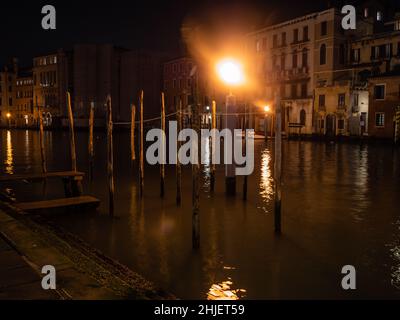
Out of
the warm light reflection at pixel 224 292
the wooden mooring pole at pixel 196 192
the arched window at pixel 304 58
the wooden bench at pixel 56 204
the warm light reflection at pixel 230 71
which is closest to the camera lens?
the warm light reflection at pixel 224 292

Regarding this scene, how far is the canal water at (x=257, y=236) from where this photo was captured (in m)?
6.61

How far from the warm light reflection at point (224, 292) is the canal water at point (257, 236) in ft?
0.05

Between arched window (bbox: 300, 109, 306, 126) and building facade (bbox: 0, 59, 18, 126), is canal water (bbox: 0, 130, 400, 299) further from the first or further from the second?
building facade (bbox: 0, 59, 18, 126)

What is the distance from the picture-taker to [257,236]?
30.7ft

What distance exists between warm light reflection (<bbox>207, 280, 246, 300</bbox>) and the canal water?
15 millimetres

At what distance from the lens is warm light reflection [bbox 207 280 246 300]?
239 inches

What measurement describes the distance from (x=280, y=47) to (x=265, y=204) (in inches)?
1570

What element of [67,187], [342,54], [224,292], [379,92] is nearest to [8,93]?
[342,54]

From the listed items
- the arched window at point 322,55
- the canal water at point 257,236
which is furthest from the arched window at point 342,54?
the canal water at point 257,236

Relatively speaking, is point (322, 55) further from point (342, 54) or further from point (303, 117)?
point (303, 117)

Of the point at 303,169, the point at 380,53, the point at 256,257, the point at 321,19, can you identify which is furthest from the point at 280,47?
the point at 256,257

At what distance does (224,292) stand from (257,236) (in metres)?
3.22

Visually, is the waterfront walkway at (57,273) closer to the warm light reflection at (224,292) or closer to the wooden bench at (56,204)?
the warm light reflection at (224,292)

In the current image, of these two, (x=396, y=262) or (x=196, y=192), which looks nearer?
(x=396, y=262)
